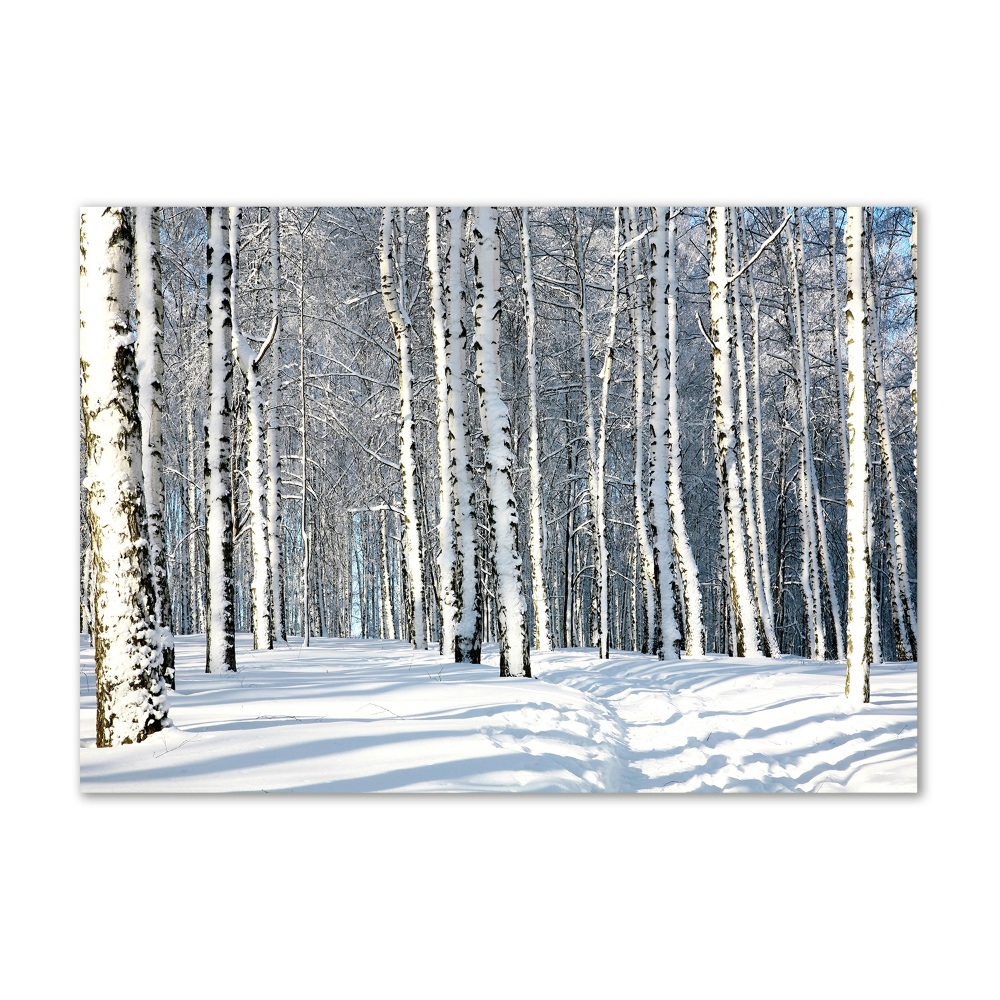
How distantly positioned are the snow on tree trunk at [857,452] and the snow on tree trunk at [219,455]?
465cm

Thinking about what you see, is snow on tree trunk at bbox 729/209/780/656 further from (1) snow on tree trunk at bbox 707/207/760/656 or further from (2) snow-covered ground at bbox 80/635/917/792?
(2) snow-covered ground at bbox 80/635/917/792

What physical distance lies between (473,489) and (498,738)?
3.71 meters

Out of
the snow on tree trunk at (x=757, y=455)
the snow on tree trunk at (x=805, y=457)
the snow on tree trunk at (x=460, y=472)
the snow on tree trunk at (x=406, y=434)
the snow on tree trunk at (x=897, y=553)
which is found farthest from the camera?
the snow on tree trunk at (x=757, y=455)

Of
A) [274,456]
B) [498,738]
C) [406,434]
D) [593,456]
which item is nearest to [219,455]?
[406,434]

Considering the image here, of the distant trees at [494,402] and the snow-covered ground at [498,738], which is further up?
the distant trees at [494,402]

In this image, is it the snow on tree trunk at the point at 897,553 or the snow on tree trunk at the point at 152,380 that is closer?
the snow on tree trunk at the point at 152,380

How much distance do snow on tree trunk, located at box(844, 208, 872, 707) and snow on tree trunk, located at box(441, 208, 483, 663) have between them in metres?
3.38

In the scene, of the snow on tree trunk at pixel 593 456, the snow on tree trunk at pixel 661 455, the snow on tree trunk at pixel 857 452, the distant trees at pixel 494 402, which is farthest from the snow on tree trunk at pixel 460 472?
the snow on tree trunk at pixel 857 452

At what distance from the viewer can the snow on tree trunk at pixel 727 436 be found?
26.7 ft

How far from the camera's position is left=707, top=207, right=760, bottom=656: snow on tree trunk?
26.7 ft

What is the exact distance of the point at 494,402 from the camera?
254 inches

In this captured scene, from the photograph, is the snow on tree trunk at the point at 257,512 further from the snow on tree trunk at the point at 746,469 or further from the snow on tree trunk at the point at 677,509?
the snow on tree trunk at the point at 746,469
